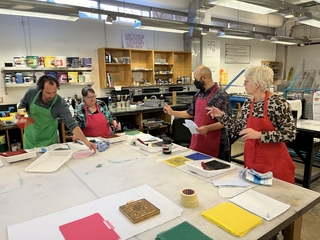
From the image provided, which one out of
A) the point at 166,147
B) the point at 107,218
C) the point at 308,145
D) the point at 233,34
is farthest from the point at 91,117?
the point at 233,34

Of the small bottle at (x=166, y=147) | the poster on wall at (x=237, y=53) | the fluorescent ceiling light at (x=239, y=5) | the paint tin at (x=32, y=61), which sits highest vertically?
the fluorescent ceiling light at (x=239, y=5)

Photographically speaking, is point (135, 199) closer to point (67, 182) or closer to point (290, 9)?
point (67, 182)

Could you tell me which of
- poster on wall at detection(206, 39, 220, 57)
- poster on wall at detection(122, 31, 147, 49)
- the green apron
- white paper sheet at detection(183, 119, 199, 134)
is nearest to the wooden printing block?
white paper sheet at detection(183, 119, 199, 134)

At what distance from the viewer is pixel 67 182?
1566mm

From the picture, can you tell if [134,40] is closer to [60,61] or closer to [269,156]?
[60,61]

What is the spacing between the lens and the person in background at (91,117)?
9.14ft

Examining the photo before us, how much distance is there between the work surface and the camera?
1.11 metres

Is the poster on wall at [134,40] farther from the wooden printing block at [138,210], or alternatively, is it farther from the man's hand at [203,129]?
the wooden printing block at [138,210]

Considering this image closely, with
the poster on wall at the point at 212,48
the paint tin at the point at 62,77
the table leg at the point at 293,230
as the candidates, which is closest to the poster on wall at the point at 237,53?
the poster on wall at the point at 212,48

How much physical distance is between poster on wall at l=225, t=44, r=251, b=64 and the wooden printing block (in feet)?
21.2

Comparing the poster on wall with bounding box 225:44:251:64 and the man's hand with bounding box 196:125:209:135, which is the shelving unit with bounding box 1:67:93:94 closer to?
the man's hand with bounding box 196:125:209:135

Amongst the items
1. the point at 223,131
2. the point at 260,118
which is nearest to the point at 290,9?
the point at 223,131

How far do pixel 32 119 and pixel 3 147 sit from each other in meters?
1.55

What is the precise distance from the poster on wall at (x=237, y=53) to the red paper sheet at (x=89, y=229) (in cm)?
666
